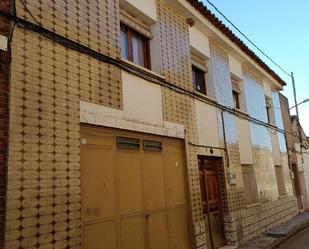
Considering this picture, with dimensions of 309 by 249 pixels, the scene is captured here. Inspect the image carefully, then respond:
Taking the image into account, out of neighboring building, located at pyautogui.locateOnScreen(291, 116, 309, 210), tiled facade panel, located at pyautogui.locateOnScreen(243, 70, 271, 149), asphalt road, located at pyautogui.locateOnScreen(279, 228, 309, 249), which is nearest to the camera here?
asphalt road, located at pyautogui.locateOnScreen(279, 228, 309, 249)

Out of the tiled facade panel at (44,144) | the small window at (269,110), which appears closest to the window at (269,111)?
the small window at (269,110)

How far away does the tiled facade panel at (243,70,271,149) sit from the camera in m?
13.0

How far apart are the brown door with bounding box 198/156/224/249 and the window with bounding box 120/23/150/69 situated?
296 centimetres

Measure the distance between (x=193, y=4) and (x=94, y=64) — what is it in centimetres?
428

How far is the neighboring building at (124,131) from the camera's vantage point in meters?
4.57

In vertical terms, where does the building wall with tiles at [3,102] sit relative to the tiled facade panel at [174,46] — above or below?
below

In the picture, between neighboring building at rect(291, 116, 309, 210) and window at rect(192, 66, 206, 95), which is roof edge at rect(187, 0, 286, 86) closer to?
window at rect(192, 66, 206, 95)

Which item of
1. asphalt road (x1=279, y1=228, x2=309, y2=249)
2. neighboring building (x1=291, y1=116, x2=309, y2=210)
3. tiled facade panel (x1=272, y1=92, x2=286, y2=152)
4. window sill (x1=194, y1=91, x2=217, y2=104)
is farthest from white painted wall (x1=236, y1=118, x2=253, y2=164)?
neighboring building (x1=291, y1=116, x2=309, y2=210)

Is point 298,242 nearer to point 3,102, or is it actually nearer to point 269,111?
point 269,111

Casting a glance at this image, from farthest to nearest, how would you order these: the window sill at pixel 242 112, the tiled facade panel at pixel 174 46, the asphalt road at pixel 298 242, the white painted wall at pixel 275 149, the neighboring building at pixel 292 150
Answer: the neighboring building at pixel 292 150
the white painted wall at pixel 275 149
the window sill at pixel 242 112
the asphalt road at pixel 298 242
the tiled facade panel at pixel 174 46

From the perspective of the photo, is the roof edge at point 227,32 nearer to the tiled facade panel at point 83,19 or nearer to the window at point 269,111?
the window at point 269,111

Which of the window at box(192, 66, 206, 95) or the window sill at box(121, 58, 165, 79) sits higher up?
the window at box(192, 66, 206, 95)

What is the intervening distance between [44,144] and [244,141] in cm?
842

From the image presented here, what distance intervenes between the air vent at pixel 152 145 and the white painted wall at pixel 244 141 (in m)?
4.69
